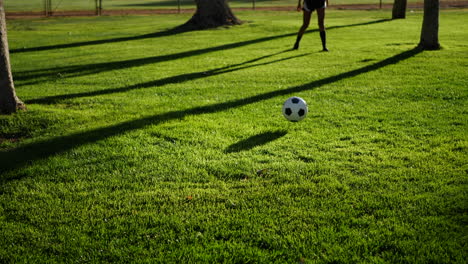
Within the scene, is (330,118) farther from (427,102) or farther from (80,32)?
(80,32)

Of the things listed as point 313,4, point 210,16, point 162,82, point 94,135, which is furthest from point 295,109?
point 210,16

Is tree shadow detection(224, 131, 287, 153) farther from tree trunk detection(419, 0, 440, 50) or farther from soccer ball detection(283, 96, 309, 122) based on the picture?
tree trunk detection(419, 0, 440, 50)

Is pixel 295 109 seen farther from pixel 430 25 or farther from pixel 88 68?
pixel 430 25

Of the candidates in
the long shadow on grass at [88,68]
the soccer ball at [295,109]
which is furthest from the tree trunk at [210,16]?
the soccer ball at [295,109]

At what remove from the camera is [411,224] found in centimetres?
392

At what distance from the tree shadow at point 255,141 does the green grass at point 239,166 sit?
0.04 meters

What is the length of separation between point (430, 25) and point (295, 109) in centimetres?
837

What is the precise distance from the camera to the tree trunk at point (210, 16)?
2208cm

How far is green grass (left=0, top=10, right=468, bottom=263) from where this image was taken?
3.74 meters

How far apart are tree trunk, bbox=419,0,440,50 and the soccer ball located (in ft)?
26.5

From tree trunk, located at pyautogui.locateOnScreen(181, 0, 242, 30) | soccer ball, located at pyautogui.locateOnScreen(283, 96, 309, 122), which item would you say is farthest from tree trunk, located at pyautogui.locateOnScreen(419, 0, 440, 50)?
tree trunk, located at pyautogui.locateOnScreen(181, 0, 242, 30)

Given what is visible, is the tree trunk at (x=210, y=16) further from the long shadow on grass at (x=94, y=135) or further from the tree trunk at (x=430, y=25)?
the long shadow on grass at (x=94, y=135)

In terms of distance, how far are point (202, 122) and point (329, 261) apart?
3.89 meters

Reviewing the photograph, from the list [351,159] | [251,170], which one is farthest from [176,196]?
[351,159]
